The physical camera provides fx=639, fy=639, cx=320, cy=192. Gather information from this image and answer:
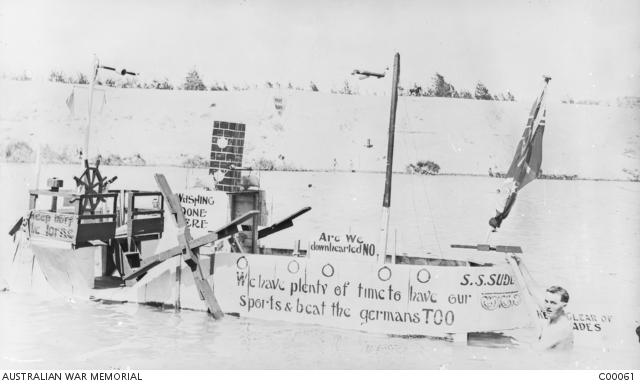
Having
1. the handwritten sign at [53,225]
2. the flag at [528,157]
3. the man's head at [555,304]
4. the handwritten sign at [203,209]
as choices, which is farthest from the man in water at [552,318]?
the handwritten sign at [53,225]

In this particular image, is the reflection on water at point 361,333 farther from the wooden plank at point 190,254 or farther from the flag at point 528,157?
the flag at point 528,157

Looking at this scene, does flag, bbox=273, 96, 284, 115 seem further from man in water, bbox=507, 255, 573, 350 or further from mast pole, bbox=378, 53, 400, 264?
man in water, bbox=507, 255, 573, 350

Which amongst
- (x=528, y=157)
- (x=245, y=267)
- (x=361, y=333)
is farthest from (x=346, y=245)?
(x=528, y=157)

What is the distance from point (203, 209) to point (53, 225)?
1475mm

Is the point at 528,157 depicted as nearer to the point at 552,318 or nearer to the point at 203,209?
the point at 552,318

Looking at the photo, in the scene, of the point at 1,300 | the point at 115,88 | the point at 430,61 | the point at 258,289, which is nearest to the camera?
the point at 258,289

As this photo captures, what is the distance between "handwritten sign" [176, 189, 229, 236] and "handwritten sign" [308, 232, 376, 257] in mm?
1018

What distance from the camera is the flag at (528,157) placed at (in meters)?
5.80

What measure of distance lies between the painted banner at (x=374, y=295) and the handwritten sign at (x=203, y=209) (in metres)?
0.38

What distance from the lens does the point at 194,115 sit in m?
8.12
